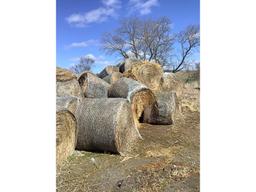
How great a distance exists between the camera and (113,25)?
1700 millimetres

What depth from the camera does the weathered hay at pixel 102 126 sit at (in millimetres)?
2211

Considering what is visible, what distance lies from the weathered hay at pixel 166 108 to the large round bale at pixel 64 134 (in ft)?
3.48

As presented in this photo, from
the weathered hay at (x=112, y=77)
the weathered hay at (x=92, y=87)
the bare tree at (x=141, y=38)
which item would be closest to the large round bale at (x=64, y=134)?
the bare tree at (x=141, y=38)

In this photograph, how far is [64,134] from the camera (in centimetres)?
194

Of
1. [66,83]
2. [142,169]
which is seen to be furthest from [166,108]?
[142,169]

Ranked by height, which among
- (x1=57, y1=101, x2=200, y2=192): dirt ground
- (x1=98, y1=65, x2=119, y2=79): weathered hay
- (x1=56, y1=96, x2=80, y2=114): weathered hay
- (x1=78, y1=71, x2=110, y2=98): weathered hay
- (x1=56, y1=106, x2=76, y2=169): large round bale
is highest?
(x1=98, y1=65, x2=119, y2=79): weathered hay

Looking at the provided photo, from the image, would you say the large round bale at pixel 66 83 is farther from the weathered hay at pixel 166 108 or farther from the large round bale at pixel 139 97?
the weathered hay at pixel 166 108

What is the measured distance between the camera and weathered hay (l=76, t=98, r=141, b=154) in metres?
2.21

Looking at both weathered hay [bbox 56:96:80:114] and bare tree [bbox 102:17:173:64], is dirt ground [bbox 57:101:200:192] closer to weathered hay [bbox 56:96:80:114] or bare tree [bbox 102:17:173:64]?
weathered hay [bbox 56:96:80:114]

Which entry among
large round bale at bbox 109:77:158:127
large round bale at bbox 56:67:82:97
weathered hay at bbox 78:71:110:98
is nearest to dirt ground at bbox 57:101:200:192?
large round bale at bbox 109:77:158:127

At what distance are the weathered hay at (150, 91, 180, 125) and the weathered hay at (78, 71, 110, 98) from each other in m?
0.47

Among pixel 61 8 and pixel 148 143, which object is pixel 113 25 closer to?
pixel 61 8

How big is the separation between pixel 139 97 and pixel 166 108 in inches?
11.7
